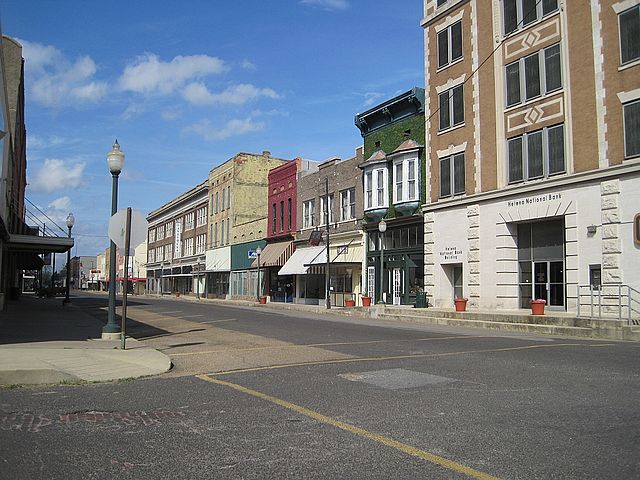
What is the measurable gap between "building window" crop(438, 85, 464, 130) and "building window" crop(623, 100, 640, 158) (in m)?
9.02

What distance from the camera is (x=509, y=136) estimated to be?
89.0ft

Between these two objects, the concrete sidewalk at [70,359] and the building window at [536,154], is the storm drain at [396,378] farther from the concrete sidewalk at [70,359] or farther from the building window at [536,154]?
the building window at [536,154]

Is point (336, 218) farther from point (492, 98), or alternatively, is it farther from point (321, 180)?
point (492, 98)

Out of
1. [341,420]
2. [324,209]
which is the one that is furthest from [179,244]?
[341,420]

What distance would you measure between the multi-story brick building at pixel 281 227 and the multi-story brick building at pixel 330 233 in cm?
100

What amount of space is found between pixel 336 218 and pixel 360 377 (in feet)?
102

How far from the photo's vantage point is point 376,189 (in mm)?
35406

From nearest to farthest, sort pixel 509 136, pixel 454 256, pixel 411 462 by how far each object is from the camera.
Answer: pixel 411 462
pixel 509 136
pixel 454 256

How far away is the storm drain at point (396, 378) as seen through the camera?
8.88 meters

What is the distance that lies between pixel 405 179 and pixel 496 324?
13.9 meters

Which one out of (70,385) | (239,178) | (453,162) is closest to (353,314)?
(453,162)

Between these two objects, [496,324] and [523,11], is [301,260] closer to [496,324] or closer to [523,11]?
[523,11]

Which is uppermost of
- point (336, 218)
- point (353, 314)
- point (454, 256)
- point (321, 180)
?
point (321, 180)

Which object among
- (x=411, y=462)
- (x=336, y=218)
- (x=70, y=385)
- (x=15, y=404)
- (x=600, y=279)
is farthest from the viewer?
(x=336, y=218)
